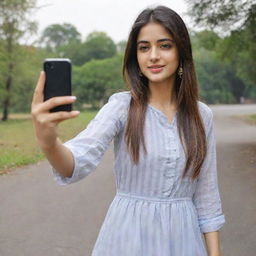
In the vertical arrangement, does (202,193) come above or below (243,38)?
below

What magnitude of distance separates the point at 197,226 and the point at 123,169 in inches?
15.8

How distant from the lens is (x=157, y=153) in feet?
5.24

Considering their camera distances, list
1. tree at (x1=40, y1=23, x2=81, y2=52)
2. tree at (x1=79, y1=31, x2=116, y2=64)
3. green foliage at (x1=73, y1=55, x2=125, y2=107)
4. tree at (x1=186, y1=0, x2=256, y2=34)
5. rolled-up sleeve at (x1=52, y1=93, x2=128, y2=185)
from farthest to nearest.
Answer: tree at (x1=40, y1=23, x2=81, y2=52) < tree at (x1=79, y1=31, x2=116, y2=64) < green foliage at (x1=73, y1=55, x2=125, y2=107) < tree at (x1=186, y1=0, x2=256, y2=34) < rolled-up sleeve at (x1=52, y1=93, x2=128, y2=185)

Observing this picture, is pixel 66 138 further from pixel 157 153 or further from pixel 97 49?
pixel 97 49

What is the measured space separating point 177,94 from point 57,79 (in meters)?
0.80

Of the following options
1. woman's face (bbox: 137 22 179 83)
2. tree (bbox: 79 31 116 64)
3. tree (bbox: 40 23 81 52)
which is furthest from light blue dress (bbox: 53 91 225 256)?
tree (bbox: 40 23 81 52)

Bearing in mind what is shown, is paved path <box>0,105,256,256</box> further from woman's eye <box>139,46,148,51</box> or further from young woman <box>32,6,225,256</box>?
woman's eye <box>139,46,148,51</box>

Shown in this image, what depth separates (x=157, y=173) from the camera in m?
1.59

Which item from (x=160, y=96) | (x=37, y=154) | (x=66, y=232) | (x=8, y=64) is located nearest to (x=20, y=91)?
(x=8, y=64)

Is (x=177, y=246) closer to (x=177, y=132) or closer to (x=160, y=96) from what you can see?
(x=177, y=132)

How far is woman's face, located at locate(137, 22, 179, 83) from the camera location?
65.7 inches

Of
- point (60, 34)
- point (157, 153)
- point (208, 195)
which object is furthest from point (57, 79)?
point (60, 34)

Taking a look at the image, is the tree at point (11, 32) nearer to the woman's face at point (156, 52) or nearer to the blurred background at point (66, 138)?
the blurred background at point (66, 138)

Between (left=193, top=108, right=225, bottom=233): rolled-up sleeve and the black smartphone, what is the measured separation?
830mm
